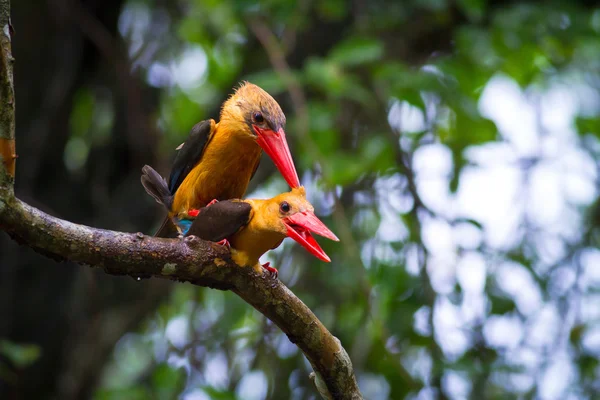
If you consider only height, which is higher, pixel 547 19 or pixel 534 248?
pixel 547 19

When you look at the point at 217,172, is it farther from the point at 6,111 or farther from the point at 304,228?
the point at 6,111

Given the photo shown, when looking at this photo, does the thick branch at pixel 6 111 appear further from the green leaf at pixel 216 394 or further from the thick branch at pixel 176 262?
the green leaf at pixel 216 394

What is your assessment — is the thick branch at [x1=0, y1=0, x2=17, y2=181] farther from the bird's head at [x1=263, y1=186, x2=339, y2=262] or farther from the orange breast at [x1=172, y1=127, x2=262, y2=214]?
the orange breast at [x1=172, y1=127, x2=262, y2=214]

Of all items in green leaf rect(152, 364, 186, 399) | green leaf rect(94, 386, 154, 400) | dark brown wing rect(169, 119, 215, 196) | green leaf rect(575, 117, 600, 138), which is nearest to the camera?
dark brown wing rect(169, 119, 215, 196)

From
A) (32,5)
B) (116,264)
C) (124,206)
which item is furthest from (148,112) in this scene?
(116,264)

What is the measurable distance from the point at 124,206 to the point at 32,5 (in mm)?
1635

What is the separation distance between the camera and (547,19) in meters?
4.97

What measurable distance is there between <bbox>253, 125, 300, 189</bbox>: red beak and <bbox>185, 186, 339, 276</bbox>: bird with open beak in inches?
11.0

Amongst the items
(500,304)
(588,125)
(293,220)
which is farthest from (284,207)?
(588,125)

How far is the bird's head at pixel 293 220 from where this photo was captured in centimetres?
193

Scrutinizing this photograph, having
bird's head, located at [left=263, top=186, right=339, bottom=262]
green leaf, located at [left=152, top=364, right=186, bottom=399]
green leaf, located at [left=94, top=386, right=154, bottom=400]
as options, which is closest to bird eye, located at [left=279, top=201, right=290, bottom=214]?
bird's head, located at [left=263, top=186, right=339, bottom=262]

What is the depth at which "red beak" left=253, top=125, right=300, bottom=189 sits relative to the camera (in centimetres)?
230

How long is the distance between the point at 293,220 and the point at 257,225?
10 cm

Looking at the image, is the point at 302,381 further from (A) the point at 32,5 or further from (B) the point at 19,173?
(A) the point at 32,5
